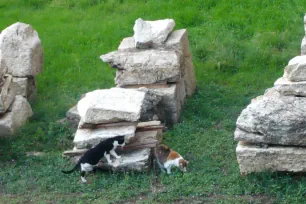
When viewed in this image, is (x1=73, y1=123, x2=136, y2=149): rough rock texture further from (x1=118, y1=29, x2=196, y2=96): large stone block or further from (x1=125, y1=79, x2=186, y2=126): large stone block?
(x1=118, y1=29, x2=196, y2=96): large stone block

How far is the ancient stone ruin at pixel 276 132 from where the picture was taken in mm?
9273

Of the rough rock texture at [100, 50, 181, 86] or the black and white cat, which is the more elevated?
the rough rock texture at [100, 50, 181, 86]

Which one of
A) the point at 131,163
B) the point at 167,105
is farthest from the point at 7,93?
the point at 131,163

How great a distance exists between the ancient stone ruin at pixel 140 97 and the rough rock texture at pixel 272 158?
1.46 meters

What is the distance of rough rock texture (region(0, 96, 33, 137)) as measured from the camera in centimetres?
1181

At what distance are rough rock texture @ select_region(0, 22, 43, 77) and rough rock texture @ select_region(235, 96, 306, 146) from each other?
207 inches

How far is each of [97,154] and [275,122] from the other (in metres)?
2.47

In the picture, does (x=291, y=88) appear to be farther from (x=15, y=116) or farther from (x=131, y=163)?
(x=15, y=116)

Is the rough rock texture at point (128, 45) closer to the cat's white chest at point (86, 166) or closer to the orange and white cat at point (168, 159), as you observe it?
the orange and white cat at point (168, 159)

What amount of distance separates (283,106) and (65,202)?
3.05 metres

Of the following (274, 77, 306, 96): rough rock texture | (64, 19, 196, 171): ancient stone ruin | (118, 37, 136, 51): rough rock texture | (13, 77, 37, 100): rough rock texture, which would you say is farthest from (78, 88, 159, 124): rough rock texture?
(13, 77, 37, 100): rough rock texture

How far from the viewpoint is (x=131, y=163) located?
33.2ft

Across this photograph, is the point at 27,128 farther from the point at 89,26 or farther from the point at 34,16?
the point at 34,16

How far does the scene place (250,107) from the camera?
31.4 feet
